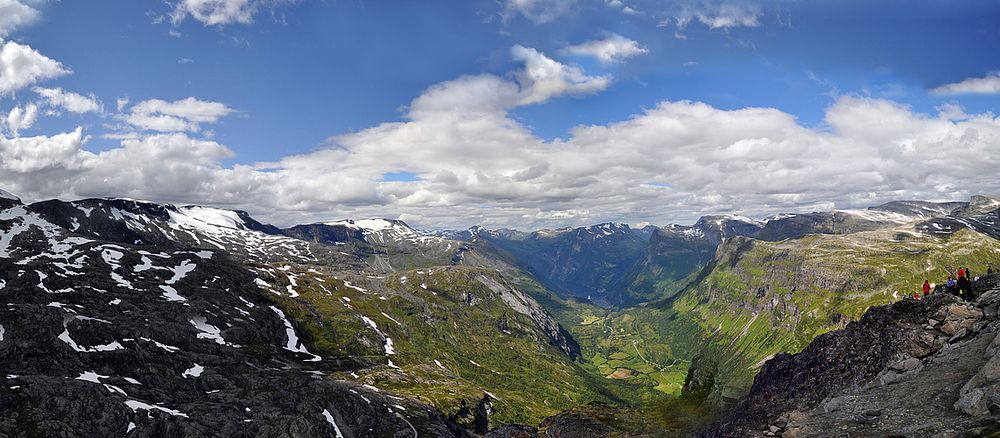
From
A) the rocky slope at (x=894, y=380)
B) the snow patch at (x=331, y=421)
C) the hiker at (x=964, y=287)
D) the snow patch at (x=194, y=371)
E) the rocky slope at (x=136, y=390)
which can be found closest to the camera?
the rocky slope at (x=894, y=380)

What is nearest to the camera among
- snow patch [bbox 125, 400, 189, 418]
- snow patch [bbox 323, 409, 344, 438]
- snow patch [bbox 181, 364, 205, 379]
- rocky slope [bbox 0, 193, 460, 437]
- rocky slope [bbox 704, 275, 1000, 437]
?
rocky slope [bbox 704, 275, 1000, 437]

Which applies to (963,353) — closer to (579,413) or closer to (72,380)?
Result: (579,413)

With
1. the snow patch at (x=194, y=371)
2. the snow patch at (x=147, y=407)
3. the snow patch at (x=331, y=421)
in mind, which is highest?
the snow patch at (x=147, y=407)

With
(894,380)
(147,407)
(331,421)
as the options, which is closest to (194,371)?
(147,407)

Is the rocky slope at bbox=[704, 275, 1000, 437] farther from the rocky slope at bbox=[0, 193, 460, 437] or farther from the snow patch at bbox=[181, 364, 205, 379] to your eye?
the snow patch at bbox=[181, 364, 205, 379]

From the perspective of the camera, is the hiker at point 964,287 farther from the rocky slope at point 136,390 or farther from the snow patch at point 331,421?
the snow patch at point 331,421

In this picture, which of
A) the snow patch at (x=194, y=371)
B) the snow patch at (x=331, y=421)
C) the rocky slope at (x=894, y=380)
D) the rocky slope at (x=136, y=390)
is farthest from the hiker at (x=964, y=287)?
the snow patch at (x=194, y=371)

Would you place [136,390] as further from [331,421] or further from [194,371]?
[331,421]

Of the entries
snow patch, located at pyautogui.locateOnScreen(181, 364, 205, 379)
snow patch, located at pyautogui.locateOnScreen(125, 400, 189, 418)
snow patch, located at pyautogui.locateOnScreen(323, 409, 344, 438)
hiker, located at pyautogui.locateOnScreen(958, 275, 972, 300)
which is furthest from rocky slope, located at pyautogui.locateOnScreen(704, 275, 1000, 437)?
snow patch, located at pyautogui.locateOnScreen(181, 364, 205, 379)

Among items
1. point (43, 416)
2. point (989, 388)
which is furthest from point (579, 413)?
point (43, 416)
